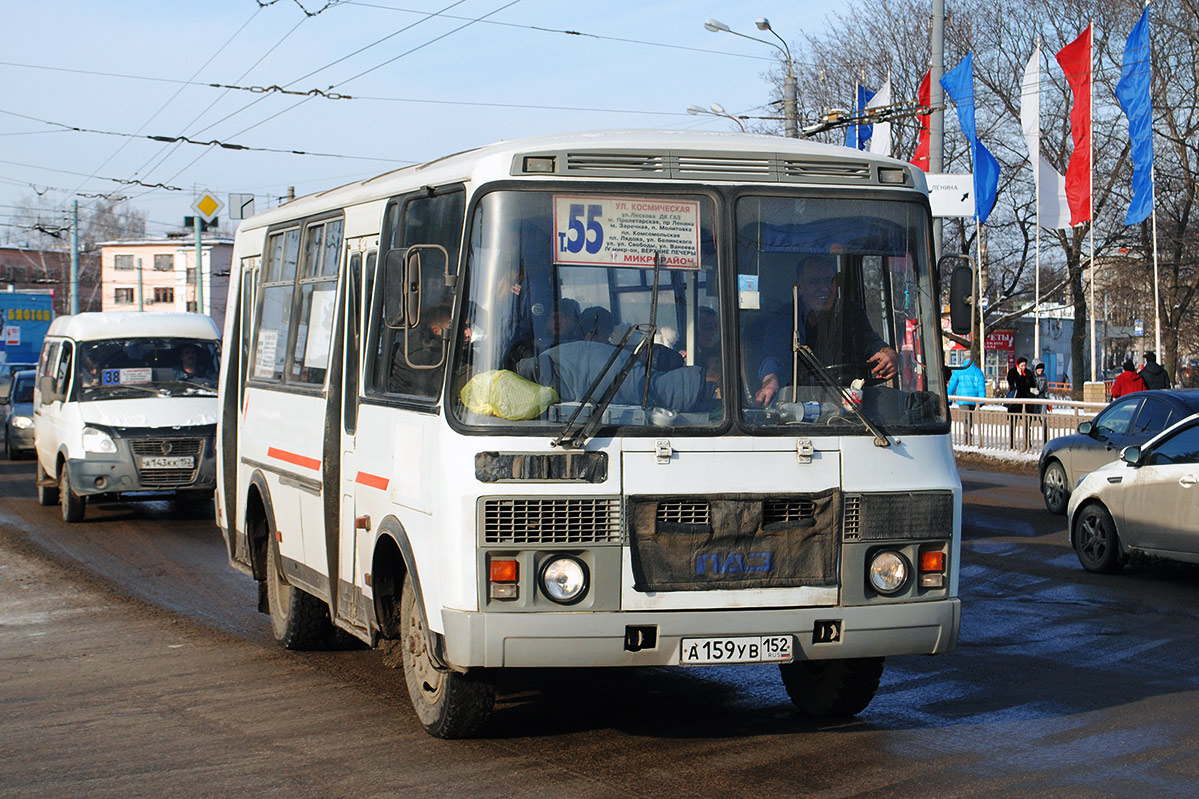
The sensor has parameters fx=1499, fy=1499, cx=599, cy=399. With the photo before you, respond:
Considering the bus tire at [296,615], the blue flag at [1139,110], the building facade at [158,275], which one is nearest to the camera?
the bus tire at [296,615]

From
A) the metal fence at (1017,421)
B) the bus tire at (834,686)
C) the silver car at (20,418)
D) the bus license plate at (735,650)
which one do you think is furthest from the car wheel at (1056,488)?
the silver car at (20,418)

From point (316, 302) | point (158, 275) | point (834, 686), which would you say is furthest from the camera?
point (158, 275)

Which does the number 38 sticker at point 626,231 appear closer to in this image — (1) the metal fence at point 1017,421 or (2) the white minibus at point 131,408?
(2) the white minibus at point 131,408

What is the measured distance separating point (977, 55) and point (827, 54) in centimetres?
561

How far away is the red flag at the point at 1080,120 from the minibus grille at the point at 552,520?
29088 millimetres

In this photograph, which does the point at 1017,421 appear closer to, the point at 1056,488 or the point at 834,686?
the point at 1056,488

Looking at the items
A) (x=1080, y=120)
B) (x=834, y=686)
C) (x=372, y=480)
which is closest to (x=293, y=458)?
(x=372, y=480)

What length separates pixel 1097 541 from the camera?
12.6 metres

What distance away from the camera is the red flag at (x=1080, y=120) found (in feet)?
107

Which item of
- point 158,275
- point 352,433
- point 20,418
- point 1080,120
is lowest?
point 20,418

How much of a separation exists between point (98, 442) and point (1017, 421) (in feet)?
51.4

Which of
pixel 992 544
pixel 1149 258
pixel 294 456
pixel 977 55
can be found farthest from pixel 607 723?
pixel 977 55

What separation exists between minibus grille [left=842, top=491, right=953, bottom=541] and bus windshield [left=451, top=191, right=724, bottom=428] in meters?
0.71

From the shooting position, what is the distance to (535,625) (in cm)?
603
